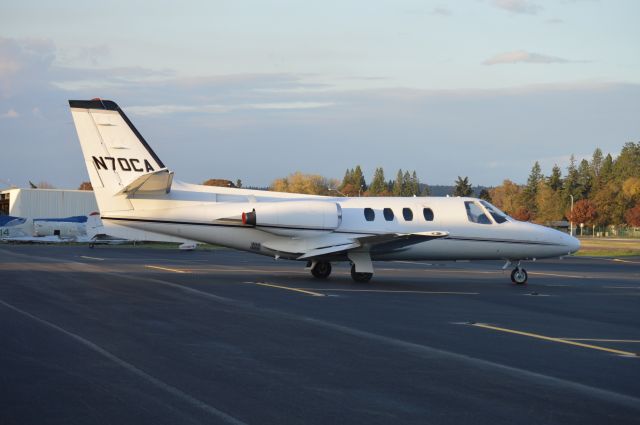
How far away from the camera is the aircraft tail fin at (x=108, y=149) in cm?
2448

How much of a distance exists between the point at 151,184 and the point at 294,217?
15.0 ft

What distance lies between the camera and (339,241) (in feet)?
86.0

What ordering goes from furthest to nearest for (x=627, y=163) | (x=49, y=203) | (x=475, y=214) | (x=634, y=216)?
(x=627, y=163) < (x=634, y=216) < (x=49, y=203) < (x=475, y=214)

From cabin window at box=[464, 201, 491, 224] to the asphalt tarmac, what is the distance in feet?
16.4

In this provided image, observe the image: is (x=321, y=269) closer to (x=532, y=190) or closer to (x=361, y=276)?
(x=361, y=276)

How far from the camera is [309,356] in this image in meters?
11.5

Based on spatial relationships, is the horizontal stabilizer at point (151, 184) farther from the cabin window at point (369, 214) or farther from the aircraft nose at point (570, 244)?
the aircraft nose at point (570, 244)

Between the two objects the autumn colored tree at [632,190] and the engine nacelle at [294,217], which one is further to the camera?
the autumn colored tree at [632,190]

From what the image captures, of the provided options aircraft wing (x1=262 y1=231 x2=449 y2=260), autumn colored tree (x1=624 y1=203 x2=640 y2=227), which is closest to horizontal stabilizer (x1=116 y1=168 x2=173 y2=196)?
aircraft wing (x1=262 y1=231 x2=449 y2=260)

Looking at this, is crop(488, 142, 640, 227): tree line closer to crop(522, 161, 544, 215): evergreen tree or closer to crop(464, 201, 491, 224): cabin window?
crop(522, 161, 544, 215): evergreen tree

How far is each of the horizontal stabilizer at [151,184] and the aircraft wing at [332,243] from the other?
149 inches

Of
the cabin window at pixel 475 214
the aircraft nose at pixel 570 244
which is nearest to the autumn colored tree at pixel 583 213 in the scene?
the aircraft nose at pixel 570 244

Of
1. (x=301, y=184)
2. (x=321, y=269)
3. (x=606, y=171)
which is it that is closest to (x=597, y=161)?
(x=606, y=171)

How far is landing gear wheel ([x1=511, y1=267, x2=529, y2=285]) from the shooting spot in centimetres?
2791
